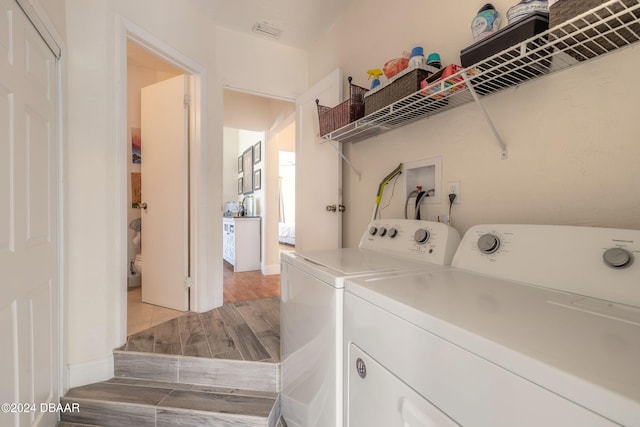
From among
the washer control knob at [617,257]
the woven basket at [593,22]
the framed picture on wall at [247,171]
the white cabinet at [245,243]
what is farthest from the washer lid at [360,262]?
the framed picture on wall at [247,171]

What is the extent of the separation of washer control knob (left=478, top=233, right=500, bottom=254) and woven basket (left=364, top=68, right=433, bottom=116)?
0.70 meters

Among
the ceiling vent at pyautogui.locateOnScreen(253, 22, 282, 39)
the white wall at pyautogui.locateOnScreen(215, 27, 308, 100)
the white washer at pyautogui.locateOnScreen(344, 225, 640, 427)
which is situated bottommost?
the white washer at pyautogui.locateOnScreen(344, 225, 640, 427)

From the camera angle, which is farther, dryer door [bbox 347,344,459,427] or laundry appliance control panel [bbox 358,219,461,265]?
laundry appliance control panel [bbox 358,219,461,265]

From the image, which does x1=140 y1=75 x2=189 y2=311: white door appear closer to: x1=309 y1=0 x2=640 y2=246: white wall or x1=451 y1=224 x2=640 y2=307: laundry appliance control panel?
x1=309 y1=0 x2=640 y2=246: white wall

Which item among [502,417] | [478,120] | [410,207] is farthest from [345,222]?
[502,417]

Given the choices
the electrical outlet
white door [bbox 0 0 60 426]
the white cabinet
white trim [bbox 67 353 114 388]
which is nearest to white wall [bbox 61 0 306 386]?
white trim [bbox 67 353 114 388]

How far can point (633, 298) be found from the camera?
0.65 meters

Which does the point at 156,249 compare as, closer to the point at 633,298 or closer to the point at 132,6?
the point at 132,6

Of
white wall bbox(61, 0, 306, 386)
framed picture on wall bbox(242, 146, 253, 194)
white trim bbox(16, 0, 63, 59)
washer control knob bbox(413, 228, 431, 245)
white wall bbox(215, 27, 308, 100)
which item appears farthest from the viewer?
framed picture on wall bbox(242, 146, 253, 194)

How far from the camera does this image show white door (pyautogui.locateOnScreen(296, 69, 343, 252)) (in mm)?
2123

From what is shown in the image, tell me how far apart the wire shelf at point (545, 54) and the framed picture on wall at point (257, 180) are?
3.22 metres

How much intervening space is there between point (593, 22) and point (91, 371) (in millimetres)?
2636

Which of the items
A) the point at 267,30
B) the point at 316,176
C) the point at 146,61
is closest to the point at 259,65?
the point at 267,30

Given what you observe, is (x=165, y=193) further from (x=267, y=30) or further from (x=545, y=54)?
(x=545, y=54)
